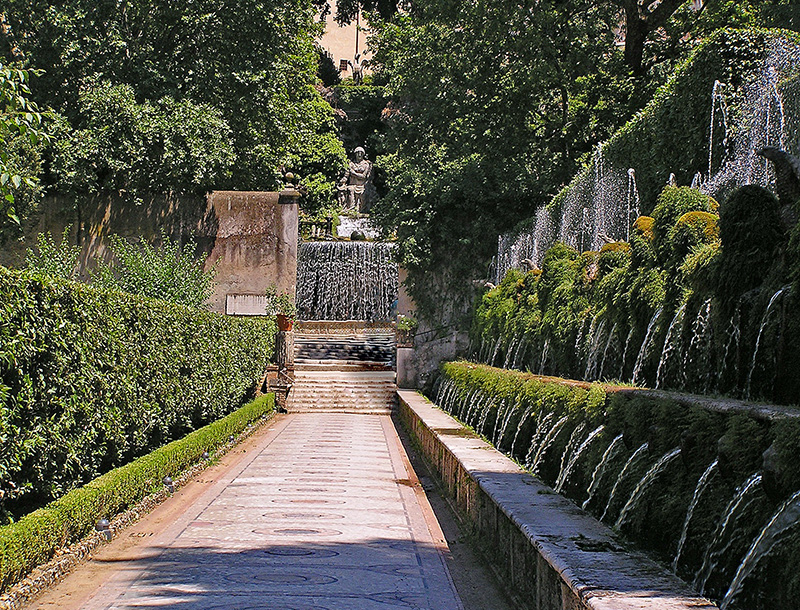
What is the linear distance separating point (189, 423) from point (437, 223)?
46.6 ft

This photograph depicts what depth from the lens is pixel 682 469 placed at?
13.9 feet

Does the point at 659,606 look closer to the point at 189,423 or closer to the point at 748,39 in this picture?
the point at 189,423

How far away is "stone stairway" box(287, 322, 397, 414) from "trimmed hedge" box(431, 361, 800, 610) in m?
11.9

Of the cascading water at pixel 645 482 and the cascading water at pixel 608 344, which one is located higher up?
the cascading water at pixel 608 344

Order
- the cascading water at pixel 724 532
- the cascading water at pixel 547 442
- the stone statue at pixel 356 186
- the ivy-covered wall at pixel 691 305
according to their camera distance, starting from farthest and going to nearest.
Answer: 1. the stone statue at pixel 356 186
2. the cascading water at pixel 547 442
3. the ivy-covered wall at pixel 691 305
4. the cascading water at pixel 724 532

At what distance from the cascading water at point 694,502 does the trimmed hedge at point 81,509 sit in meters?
3.47

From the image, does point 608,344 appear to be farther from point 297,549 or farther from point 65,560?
point 65,560

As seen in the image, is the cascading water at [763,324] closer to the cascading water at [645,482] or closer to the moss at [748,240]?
the moss at [748,240]

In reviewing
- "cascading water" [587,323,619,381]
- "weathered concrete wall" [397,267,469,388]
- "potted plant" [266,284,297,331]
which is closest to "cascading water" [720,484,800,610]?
"cascading water" [587,323,619,381]

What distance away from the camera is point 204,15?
21.0 meters

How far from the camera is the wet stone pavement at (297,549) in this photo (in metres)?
4.58

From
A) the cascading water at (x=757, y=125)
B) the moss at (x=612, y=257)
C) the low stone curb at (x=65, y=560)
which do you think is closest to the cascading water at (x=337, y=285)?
the cascading water at (x=757, y=125)

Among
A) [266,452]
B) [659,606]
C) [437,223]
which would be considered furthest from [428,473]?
[437,223]

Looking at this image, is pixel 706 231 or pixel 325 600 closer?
pixel 325 600
